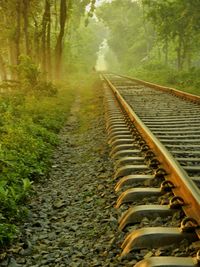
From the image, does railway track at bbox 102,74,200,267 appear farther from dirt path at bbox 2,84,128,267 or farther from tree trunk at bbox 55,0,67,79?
tree trunk at bbox 55,0,67,79

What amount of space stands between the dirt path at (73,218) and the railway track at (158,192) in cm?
20

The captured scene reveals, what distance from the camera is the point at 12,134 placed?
7082 mm

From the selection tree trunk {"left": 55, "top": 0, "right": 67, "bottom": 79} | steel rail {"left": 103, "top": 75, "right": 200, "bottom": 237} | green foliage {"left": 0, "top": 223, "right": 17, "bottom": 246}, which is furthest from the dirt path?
tree trunk {"left": 55, "top": 0, "right": 67, "bottom": 79}

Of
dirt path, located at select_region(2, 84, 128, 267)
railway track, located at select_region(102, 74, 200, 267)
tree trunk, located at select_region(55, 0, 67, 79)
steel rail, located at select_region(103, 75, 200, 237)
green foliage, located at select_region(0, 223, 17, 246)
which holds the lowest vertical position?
dirt path, located at select_region(2, 84, 128, 267)

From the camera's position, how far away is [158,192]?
3885mm

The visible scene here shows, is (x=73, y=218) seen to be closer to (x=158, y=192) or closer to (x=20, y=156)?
(x=158, y=192)

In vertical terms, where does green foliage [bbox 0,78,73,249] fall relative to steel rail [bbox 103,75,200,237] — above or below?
below

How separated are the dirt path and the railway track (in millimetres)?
198

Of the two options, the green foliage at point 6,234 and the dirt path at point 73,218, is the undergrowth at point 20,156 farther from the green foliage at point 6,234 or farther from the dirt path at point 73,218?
the dirt path at point 73,218

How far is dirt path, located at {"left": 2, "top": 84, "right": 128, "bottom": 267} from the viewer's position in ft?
11.1

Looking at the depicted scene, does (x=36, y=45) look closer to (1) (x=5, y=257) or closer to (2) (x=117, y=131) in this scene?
(2) (x=117, y=131)

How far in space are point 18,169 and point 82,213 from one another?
153cm

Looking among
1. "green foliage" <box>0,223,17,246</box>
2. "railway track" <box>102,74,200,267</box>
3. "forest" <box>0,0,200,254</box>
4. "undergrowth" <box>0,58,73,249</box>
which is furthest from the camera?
"forest" <box>0,0,200,254</box>

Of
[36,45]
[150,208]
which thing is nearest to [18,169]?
[150,208]
